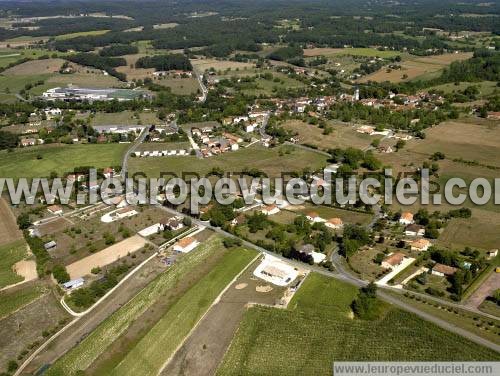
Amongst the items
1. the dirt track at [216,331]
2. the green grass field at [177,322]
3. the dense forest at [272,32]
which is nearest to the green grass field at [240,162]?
the green grass field at [177,322]

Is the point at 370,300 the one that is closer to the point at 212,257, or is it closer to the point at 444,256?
the point at 444,256

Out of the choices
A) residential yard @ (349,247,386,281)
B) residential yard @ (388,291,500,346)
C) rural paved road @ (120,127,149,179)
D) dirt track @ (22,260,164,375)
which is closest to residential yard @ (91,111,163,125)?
rural paved road @ (120,127,149,179)

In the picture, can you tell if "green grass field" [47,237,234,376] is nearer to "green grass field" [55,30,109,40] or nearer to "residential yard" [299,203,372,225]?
"residential yard" [299,203,372,225]

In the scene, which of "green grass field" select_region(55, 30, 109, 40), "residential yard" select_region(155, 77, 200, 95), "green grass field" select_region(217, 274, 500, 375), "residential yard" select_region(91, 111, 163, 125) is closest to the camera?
"green grass field" select_region(217, 274, 500, 375)

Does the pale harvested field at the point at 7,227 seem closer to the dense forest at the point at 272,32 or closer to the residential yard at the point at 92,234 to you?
the residential yard at the point at 92,234

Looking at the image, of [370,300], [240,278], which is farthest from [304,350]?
[240,278]

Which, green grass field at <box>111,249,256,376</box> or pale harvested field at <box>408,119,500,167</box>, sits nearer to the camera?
green grass field at <box>111,249,256,376</box>

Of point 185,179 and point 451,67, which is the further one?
point 451,67
